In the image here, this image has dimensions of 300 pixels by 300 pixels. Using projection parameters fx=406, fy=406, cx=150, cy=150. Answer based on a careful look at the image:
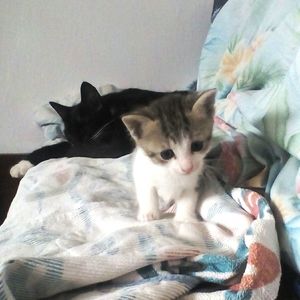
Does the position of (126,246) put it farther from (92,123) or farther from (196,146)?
(92,123)

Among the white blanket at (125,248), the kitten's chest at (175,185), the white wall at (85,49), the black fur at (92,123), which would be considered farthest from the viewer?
the white wall at (85,49)

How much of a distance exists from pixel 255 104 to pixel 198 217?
31 centimetres

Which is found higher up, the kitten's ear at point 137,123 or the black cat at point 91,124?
the kitten's ear at point 137,123

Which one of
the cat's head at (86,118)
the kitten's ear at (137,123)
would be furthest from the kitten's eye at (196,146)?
the cat's head at (86,118)

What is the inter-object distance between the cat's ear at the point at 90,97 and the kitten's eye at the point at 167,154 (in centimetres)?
57

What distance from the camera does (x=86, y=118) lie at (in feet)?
4.64

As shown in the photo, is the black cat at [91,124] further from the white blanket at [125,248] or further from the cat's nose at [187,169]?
the cat's nose at [187,169]

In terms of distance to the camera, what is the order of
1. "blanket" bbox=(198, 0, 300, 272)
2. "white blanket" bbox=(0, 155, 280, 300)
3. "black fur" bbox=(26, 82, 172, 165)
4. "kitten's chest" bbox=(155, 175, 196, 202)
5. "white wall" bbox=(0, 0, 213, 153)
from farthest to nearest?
"white wall" bbox=(0, 0, 213, 153), "black fur" bbox=(26, 82, 172, 165), "kitten's chest" bbox=(155, 175, 196, 202), "blanket" bbox=(198, 0, 300, 272), "white blanket" bbox=(0, 155, 280, 300)

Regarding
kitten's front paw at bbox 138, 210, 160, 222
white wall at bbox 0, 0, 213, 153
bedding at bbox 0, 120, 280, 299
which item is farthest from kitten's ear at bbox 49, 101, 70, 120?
kitten's front paw at bbox 138, 210, 160, 222

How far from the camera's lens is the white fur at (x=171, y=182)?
88 centimetres

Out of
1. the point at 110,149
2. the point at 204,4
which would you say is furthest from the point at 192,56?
the point at 110,149

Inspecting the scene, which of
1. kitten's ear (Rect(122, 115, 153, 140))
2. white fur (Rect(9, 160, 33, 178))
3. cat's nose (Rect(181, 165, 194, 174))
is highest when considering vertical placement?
kitten's ear (Rect(122, 115, 153, 140))

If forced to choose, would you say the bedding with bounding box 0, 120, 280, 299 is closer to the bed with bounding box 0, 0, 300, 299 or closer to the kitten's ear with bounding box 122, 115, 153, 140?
the bed with bounding box 0, 0, 300, 299

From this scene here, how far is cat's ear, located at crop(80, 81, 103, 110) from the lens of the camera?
54.3 inches
